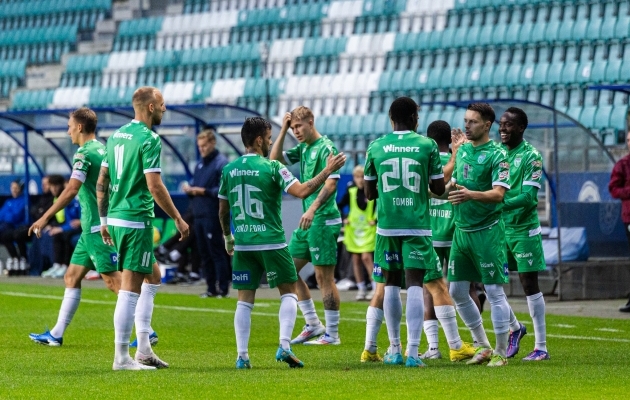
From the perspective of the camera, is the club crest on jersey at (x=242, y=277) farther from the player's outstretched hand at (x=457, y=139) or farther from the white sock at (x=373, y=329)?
the player's outstretched hand at (x=457, y=139)

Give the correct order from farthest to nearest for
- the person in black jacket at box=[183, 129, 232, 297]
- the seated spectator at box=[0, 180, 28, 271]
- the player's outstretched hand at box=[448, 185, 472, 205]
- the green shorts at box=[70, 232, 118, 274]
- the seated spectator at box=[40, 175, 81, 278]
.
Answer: the seated spectator at box=[0, 180, 28, 271]
the seated spectator at box=[40, 175, 81, 278]
the person in black jacket at box=[183, 129, 232, 297]
the green shorts at box=[70, 232, 118, 274]
the player's outstretched hand at box=[448, 185, 472, 205]

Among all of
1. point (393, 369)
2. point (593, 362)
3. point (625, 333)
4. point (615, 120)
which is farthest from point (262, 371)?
point (615, 120)

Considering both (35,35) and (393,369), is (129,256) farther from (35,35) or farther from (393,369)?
(35,35)

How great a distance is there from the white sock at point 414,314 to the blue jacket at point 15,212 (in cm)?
1621

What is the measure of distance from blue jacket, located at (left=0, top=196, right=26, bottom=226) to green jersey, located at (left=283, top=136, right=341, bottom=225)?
13.4 metres

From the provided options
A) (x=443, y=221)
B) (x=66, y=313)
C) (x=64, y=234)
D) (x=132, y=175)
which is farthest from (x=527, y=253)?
(x=64, y=234)

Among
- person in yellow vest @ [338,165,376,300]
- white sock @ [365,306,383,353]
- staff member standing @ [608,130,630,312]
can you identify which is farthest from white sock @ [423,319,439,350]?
person in yellow vest @ [338,165,376,300]

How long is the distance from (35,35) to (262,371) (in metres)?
38.8

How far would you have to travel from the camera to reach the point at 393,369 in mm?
8070

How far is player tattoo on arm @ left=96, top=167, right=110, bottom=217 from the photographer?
8.63m

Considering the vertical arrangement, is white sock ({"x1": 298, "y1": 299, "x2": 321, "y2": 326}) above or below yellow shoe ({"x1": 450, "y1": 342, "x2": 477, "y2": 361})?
above

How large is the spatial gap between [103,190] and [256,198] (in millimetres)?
1202

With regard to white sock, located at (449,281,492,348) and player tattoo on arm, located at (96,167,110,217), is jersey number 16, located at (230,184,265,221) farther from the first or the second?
white sock, located at (449,281,492,348)

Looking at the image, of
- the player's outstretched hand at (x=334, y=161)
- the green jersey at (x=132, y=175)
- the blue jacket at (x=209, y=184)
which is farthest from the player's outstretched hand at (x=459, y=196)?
the blue jacket at (x=209, y=184)
